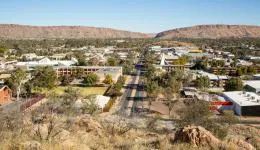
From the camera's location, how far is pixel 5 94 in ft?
157

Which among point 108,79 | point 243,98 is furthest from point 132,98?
point 243,98

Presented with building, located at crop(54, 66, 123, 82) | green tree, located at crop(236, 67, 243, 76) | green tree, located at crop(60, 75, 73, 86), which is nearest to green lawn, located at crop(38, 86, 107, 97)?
green tree, located at crop(60, 75, 73, 86)

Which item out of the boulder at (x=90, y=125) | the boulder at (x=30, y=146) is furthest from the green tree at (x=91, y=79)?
the boulder at (x=30, y=146)

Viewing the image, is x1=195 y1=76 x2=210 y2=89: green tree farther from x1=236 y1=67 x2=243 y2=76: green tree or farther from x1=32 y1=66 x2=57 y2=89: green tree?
x1=32 y1=66 x2=57 y2=89: green tree

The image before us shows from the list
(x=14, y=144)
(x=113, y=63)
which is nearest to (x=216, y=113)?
(x=14, y=144)

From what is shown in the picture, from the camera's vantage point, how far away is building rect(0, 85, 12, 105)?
151 ft

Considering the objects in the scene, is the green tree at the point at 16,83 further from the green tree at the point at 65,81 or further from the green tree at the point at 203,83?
the green tree at the point at 203,83

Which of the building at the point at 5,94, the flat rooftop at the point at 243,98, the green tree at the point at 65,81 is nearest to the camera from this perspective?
the flat rooftop at the point at 243,98

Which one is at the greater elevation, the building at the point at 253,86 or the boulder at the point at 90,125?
the boulder at the point at 90,125

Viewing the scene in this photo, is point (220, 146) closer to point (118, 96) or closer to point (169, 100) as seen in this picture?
point (169, 100)

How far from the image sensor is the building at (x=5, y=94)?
4608 centimetres

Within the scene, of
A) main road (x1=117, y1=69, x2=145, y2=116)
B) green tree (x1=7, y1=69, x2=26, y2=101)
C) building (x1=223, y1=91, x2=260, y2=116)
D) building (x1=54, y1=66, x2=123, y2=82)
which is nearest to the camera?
building (x1=223, y1=91, x2=260, y2=116)

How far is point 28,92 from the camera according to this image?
5119 centimetres

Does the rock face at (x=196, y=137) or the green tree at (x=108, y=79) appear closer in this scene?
the rock face at (x=196, y=137)
